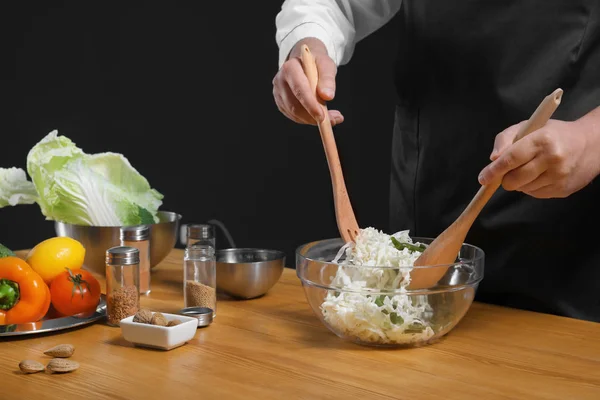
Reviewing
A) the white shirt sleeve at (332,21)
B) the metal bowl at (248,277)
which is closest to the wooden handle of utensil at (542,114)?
the metal bowl at (248,277)

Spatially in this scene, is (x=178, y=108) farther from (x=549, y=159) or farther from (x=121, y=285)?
(x=549, y=159)

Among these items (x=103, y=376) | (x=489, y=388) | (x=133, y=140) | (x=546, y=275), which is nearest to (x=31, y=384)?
(x=103, y=376)

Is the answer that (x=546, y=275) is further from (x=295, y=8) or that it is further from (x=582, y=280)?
(x=295, y=8)

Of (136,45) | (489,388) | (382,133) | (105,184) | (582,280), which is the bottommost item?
(489,388)

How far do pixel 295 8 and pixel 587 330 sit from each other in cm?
98

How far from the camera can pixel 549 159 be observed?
1.30 meters

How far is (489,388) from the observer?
3.92 ft

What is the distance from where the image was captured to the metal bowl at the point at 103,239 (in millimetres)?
1837

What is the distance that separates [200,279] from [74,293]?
0.24 m

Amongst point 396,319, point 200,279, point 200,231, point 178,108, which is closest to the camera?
point 396,319

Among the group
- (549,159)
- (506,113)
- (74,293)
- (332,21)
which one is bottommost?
(74,293)

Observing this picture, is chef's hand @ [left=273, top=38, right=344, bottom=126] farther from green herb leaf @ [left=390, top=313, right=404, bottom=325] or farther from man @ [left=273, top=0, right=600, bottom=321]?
green herb leaf @ [left=390, top=313, right=404, bottom=325]

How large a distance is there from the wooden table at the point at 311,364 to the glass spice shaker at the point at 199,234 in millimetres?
357

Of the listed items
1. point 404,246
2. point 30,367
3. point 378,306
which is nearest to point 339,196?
point 404,246
